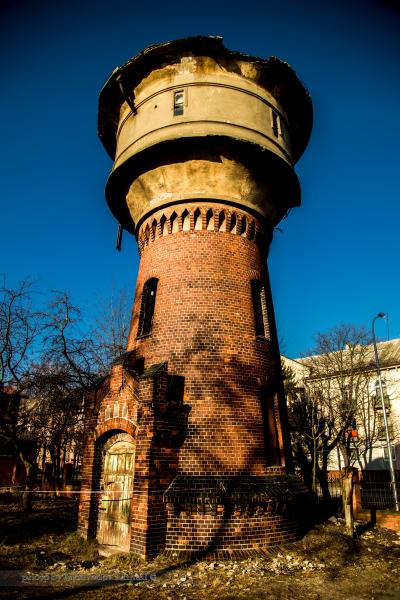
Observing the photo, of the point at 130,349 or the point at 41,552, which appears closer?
the point at 41,552

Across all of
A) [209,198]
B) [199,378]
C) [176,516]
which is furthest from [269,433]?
[209,198]

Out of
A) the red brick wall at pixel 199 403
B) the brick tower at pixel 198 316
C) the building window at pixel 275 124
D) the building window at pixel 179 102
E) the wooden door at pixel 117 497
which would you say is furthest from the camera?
the building window at pixel 275 124

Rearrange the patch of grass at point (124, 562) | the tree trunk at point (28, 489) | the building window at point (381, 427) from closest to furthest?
the patch of grass at point (124, 562) < the tree trunk at point (28, 489) < the building window at point (381, 427)

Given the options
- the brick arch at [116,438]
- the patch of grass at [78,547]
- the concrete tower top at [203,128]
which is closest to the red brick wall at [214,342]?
the concrete tower top at [203,128]

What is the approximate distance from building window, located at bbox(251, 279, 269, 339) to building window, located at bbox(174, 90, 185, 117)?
16.6ft

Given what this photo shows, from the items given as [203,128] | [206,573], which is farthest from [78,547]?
[203,128]

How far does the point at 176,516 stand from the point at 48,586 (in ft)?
8.04

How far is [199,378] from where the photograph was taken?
9.05 m

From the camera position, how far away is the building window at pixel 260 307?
10844mm

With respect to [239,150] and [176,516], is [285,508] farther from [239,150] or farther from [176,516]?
[239,150]

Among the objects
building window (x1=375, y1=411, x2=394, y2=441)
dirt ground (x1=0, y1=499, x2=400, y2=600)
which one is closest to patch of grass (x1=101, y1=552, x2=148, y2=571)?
dirt ground (x1=0, y1=499, x2=400, y2=600)

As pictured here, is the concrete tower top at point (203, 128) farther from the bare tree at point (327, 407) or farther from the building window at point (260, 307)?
the bare tree at point (327, 407)

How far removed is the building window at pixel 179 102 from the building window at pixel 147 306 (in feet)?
15.3

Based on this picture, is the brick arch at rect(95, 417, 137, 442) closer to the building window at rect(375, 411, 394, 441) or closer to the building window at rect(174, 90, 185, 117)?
the building window at rect(174, 90, 185, 117)
